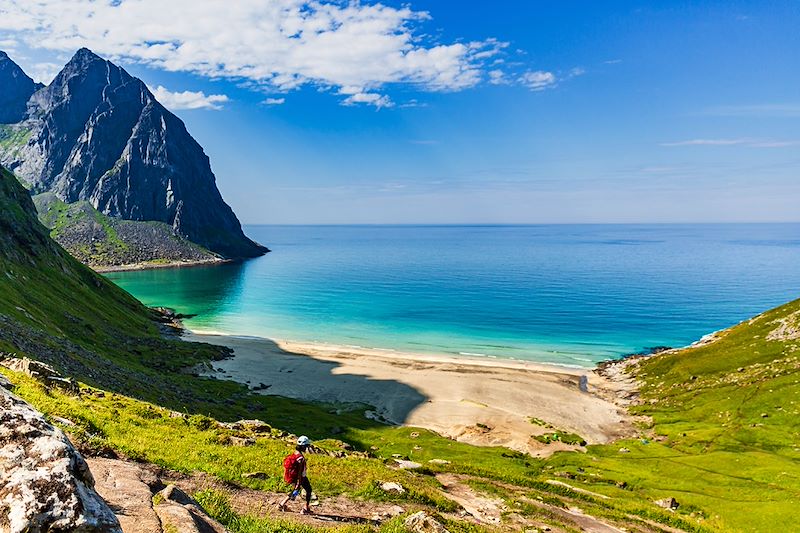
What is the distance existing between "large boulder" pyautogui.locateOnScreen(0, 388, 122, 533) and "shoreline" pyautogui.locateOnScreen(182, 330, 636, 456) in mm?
60759

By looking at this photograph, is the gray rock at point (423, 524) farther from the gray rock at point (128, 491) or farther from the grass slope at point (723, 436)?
the grass slope at point (723, 436)

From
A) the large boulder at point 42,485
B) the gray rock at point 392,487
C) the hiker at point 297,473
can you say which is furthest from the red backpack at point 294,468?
the large boulder at point 42,485

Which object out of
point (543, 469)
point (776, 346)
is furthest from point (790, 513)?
point (776, 346)

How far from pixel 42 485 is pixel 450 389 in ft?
283

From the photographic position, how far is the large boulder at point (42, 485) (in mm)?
6941

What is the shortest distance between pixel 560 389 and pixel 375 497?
76051 mm

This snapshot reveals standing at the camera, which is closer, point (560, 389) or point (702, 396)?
point (702, 396)

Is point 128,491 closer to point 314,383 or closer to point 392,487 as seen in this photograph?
point 392,487

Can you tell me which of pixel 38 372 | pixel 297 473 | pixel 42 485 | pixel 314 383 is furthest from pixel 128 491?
pixel 314 383

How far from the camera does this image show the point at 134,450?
71.1 ft

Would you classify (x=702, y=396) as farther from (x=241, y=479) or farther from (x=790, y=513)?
(x=241, y=479)

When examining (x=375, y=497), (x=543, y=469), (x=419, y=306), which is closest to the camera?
(x=375, y=497)

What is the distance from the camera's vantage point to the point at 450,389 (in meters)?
89.4

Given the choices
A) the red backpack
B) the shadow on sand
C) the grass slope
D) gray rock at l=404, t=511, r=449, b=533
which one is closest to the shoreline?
the shadow on sand
